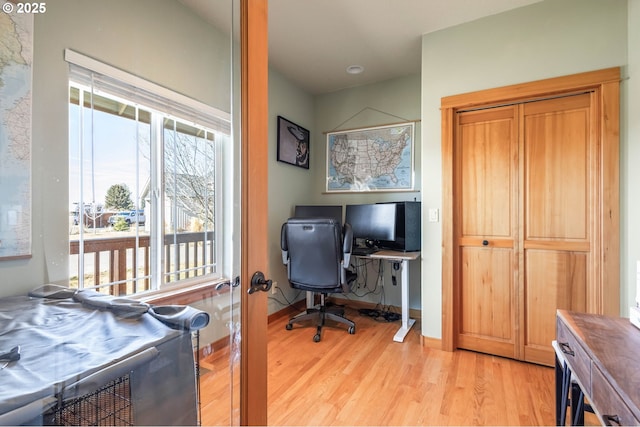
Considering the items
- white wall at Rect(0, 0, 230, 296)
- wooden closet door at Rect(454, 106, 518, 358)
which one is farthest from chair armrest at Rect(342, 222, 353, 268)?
white wall at Rect(0, 0, 230, 296)

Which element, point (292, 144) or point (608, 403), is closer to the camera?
point (608, 403)

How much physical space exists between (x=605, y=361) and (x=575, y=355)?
0.24 metres

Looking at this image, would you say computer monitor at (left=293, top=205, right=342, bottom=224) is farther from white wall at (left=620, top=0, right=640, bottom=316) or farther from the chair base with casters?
white wall at (left=620, top=0, right=640, bottom=316)

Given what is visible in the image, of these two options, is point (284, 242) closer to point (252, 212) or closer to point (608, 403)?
point (252, 212)

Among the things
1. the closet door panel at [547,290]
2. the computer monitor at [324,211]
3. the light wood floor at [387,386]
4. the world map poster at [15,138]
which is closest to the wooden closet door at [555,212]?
the closet door panel at [547,290]

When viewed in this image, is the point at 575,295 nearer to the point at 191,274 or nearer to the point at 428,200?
the point at 428,200

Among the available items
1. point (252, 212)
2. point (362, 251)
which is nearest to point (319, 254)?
point (362, 251)

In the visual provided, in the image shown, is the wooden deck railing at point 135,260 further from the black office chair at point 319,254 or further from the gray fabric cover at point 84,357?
the black office chair at point 319,254

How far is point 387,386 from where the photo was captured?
1.82 meters

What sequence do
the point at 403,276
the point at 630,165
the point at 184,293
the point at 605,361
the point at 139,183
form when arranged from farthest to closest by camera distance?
the point at 403,276 → the point at 630,165 → the point at 184,293 → the point at 139,183 → the point at 605,361

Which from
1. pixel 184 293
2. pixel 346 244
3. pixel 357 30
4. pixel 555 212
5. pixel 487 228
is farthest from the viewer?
pixel 346 244

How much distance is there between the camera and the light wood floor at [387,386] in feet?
Result: 4.92

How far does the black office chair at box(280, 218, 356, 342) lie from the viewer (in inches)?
95.8

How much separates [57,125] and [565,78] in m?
2.78
